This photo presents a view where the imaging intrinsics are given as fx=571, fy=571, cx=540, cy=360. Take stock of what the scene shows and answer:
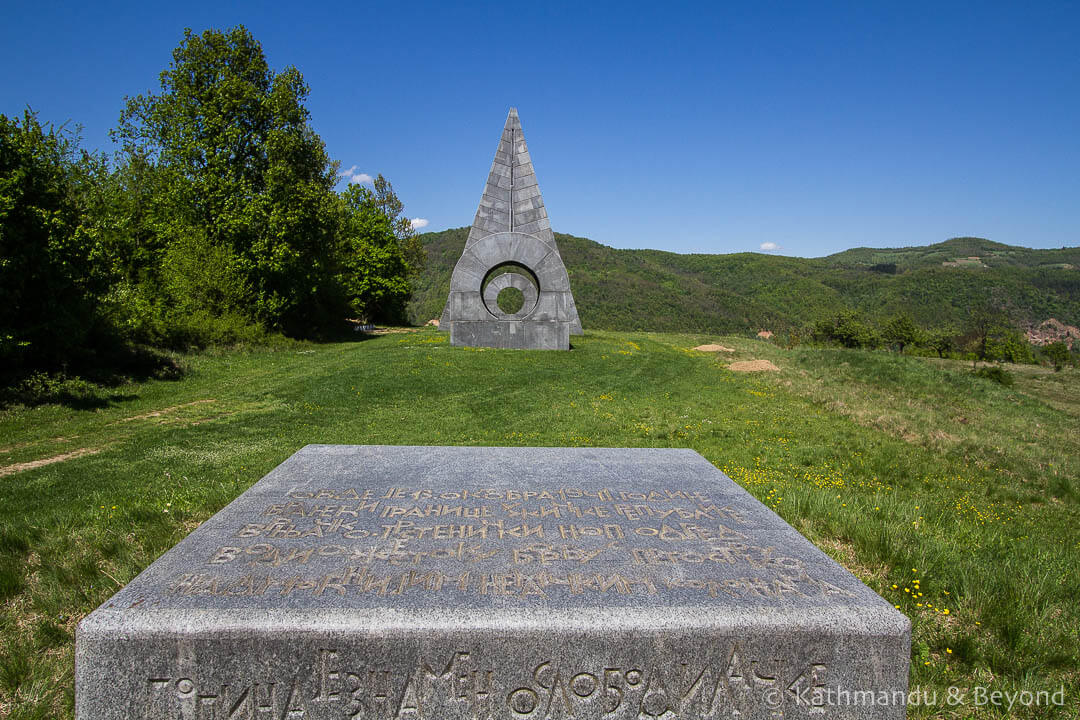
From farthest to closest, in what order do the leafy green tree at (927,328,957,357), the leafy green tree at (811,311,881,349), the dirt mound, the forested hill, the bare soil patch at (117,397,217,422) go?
the forested hill
the leafy green tree at (927,328,957,357)
the leafy green tree at (811,311,881,349)
the dirt mound
the bare soil patch at (117,397,217,422)

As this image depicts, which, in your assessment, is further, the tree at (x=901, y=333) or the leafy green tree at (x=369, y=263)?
the tree at (x=901, y=333)

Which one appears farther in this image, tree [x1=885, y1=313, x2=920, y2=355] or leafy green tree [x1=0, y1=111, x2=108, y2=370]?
tree [x1=885, y1=313, x2=920, y2=355]

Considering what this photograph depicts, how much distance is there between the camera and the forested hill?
70375mm

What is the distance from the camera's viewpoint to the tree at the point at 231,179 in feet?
74.5

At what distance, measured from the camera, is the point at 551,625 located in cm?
243

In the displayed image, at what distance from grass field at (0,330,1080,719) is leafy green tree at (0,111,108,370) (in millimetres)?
1962

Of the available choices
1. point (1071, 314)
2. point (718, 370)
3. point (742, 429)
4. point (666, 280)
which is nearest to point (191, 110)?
point (718, 370)

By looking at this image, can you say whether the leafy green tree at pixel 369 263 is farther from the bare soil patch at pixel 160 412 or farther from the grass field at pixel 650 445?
the bare soil patch at pixel 160 412

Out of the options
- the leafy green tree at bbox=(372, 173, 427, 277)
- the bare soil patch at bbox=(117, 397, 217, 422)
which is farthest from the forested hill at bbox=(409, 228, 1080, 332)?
the bare soil patch at bbox=(117, 397, 217, 422)

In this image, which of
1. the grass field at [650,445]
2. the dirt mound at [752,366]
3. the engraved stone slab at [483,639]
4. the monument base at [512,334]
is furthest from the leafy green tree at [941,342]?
the engraved stone slab at [483,639]

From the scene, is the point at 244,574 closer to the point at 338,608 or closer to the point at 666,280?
the point at 338,608

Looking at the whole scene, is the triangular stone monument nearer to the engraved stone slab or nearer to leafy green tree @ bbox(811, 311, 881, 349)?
the engraved stone slab

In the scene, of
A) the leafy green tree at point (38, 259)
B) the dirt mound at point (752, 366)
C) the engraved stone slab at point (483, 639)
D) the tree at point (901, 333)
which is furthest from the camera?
the tree at point (901, 333)

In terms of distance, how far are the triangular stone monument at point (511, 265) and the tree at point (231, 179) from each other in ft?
27.5
